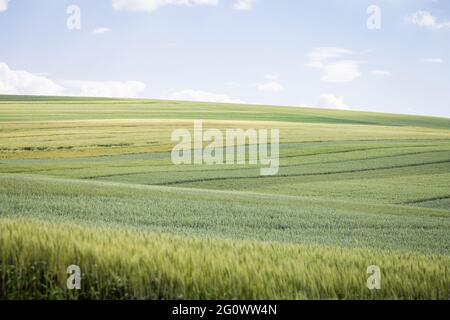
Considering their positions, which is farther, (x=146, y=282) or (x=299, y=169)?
(x=299, y=169)

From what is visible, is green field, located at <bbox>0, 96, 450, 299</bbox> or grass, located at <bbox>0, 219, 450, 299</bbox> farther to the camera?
green field, located at <bbox>0, 96, 450, 299</bbox>

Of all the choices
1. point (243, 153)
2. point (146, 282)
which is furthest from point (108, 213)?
point (243, 153)

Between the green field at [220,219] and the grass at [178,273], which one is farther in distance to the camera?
the green field at [220,219]

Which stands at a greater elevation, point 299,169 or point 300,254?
point 299,169

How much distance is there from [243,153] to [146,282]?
40774 millimetres

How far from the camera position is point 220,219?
16766 mm

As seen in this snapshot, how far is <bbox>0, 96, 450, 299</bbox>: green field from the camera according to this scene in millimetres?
5582

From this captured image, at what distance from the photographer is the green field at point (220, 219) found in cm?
558

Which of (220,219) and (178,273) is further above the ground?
(220,219)

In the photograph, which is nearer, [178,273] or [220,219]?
[178,273]
